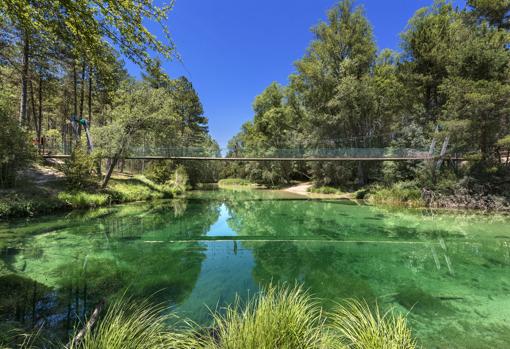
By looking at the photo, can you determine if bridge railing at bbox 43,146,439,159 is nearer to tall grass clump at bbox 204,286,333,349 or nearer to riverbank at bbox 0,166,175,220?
riverbank at bbox 0,166,175,220

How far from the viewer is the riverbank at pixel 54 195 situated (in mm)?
9242

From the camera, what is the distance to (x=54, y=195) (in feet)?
36.1

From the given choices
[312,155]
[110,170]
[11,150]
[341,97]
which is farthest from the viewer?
[341,97]

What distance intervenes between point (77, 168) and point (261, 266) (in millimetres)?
11292

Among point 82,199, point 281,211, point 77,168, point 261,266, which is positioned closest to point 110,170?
point 77,168

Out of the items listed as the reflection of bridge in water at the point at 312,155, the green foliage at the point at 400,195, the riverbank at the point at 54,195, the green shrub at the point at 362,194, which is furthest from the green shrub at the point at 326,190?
the riverbank at the point at 54,195

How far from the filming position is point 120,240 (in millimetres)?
7152

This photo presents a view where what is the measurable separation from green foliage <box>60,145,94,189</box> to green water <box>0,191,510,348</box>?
320 cm

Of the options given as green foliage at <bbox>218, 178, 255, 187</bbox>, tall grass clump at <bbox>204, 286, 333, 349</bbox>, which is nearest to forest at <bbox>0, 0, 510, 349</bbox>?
tall grass clump at <bbox>204, 286, 333, 349</bbox>

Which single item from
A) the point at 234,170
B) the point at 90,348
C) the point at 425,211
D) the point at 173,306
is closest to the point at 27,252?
the point at 173,306

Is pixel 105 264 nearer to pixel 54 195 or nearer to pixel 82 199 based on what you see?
pixel 82 199

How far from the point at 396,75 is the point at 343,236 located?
14.8 m

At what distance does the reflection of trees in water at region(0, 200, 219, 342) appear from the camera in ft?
12.9

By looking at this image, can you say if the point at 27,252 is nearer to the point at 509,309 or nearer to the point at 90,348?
the point at 90,348
